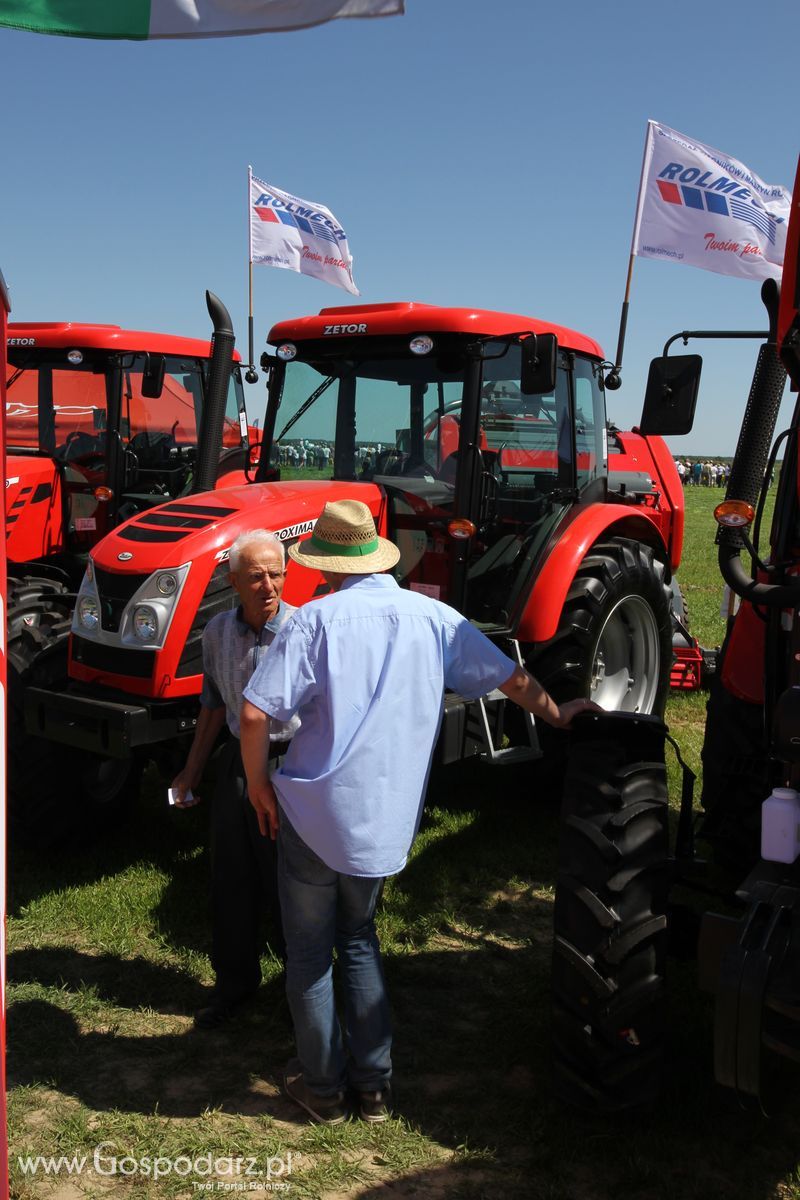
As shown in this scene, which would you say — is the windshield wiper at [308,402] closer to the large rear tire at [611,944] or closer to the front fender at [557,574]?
the front fender at [557,574]

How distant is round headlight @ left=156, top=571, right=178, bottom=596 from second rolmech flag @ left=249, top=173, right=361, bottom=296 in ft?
18.9

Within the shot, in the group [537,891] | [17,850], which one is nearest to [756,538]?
[537,891]

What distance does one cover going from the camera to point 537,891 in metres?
4.37

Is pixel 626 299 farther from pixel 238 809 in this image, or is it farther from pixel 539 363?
pixel 238 809

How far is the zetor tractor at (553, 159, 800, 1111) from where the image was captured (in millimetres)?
2188

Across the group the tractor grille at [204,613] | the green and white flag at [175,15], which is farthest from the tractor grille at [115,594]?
the green and white flag at [175,15]

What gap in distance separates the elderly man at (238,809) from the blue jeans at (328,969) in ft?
1.63

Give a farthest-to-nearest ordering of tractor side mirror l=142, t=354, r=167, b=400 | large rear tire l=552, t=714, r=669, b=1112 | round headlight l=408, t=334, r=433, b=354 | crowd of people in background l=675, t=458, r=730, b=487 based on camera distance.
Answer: crowd of people in background l=675, t=458, r=730, b=487
tractor side mirror l=142, t=354, r=167, b=400
round headlight l=408, t=334, r=433, b=354
large rear tire l=552, t=714, r=669, b=1112

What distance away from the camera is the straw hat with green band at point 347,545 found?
283cm

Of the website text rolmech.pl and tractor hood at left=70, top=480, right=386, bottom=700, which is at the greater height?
tractor hood at left=70, top=480, right=386, bottom=700

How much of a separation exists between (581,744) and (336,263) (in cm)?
837

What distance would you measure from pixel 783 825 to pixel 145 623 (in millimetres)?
2537

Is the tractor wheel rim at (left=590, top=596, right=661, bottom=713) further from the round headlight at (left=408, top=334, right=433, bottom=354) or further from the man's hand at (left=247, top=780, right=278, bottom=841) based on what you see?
the man's hand at (left=247, top=780, right=278, bottom=841)

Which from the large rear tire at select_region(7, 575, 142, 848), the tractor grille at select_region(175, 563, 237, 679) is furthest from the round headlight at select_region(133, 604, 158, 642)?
the large rear tire at select_region(7, 575, 142, 848)
